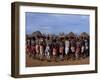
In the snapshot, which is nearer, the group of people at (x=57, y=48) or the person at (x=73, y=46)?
the group of people at (x=57, y=48)

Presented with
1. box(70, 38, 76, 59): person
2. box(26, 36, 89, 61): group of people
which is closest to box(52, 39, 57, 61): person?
box(26, 36, 89, 61): group of people


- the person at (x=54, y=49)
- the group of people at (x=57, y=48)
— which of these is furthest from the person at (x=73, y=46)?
the person at (x=54, y=49)

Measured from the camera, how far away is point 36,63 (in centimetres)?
203

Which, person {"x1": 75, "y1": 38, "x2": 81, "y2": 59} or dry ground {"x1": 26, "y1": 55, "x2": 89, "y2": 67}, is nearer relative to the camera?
dry ground {"x1": 26, "y1": 55, "x2": 89, "y2": 67}

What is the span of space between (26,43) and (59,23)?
339 millimetres

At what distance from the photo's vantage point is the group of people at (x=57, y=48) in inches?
79.7

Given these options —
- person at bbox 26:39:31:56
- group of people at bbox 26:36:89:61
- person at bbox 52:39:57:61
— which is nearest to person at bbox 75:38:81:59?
group of people at bbox 26:36:89:61

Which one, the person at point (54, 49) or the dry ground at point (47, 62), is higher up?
the person at point (54, 49)

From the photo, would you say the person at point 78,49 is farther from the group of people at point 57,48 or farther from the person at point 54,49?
the person at point 54,49

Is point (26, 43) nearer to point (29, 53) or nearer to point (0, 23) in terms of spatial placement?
point (29, 53)

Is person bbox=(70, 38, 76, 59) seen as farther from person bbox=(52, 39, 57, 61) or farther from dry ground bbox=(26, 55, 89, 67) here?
person bbox=(52, 39, 57, 61)

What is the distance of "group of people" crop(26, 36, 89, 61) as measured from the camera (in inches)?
79.7

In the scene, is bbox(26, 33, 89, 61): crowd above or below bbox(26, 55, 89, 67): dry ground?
A: above

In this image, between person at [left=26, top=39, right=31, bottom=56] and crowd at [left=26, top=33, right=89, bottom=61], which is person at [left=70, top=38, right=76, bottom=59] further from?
person at [left=26, top=39, right=31, bottom=56]
